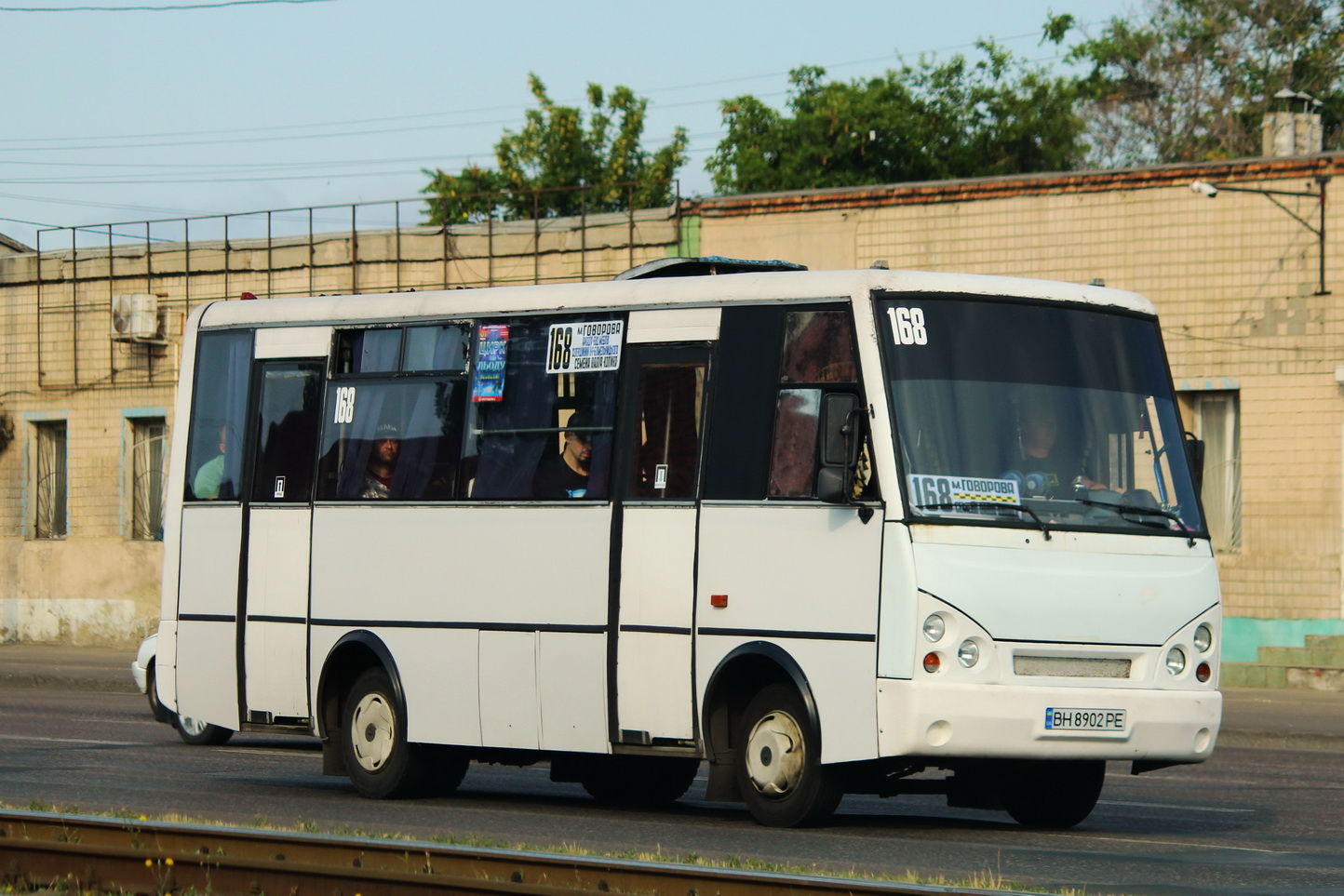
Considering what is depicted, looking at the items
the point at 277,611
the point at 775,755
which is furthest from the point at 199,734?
the point at 775,755

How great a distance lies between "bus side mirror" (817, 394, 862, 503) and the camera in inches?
415

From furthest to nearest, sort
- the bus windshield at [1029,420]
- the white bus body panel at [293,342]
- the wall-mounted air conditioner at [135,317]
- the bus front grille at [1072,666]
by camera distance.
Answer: the wall-mounted air conditioner at [135,317]
the white bus body panel at [293,342]
the bus windshield at [1029,420]
the bus front grille at [1072,666]

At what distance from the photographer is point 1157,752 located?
10719 mm

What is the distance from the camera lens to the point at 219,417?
47.5ft

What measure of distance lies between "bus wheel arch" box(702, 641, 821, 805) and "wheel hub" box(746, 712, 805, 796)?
0.12 metres

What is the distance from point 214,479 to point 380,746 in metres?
2.39

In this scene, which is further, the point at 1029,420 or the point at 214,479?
the point at 214,479

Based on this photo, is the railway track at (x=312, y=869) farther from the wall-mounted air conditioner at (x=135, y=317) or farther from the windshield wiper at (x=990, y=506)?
the wall-mounted air conditioner at (x=135, y=317)

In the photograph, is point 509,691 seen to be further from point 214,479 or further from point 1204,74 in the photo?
point 1204,74

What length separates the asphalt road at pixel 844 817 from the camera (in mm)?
9648

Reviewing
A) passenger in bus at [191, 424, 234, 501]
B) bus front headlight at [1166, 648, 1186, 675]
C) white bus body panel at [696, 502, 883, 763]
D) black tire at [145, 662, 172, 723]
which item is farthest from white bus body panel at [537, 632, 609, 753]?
black tire at [145, 662, 172, 723]

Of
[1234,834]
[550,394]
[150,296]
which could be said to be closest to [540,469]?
[550,394]

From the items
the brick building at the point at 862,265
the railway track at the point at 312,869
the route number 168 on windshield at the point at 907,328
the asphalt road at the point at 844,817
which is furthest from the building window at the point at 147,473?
the route number 168 on windshield at the point at 907,328

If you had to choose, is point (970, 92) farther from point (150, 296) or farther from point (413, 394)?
point (413, 394)
